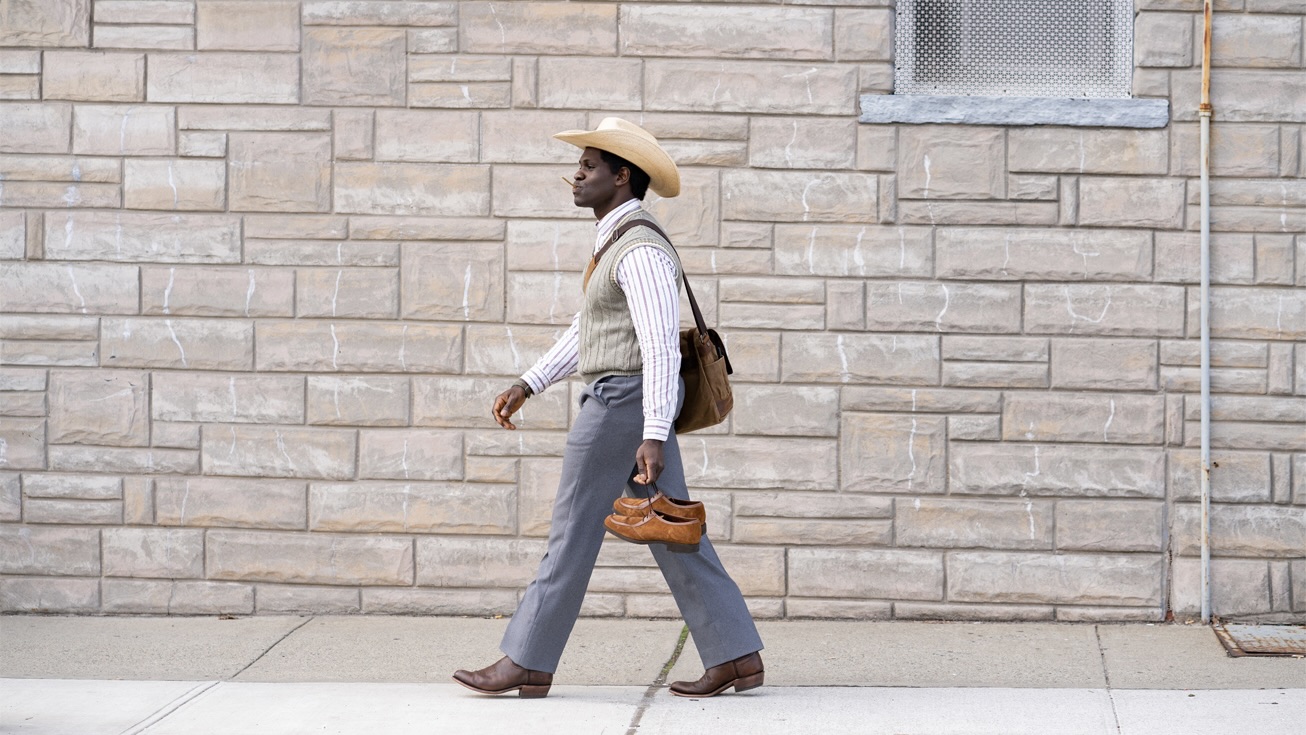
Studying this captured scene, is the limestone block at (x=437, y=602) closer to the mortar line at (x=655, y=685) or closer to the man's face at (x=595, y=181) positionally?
the mortar line at (x=655, y=685)

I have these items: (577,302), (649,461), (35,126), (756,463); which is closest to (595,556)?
(649,461)

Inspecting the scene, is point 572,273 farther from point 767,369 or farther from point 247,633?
point 247,633

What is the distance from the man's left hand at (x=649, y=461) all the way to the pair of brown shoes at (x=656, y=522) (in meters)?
0.09

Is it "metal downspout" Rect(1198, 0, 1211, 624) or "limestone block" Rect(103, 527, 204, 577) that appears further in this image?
"limestone block" Rect(103, 527, 204, 577)

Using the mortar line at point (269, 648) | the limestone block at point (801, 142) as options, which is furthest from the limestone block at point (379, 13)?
the mortar line at point (269, 648)

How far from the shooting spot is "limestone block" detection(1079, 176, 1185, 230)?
5645 millimetres

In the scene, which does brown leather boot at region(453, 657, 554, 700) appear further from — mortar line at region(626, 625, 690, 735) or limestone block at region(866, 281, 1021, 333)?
limestone block at region(866, 281, 1021, 333)

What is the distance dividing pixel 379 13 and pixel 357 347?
55.0 inches

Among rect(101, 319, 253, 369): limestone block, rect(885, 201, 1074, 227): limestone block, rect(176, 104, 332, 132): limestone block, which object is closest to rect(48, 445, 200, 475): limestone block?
rect(101, 319, 253, 369): limestone block

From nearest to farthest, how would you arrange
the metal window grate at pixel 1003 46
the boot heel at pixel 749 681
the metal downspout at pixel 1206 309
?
the boot heel at pixel 749 681 → the metal downspout at pixel 1206 309 → the metal window grate at pixel 1003 46

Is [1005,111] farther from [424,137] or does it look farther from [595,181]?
[424,137]

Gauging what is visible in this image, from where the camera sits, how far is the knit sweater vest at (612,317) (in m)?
4.24

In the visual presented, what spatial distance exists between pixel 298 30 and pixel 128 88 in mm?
763

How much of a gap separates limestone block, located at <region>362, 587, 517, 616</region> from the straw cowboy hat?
2.20 m
